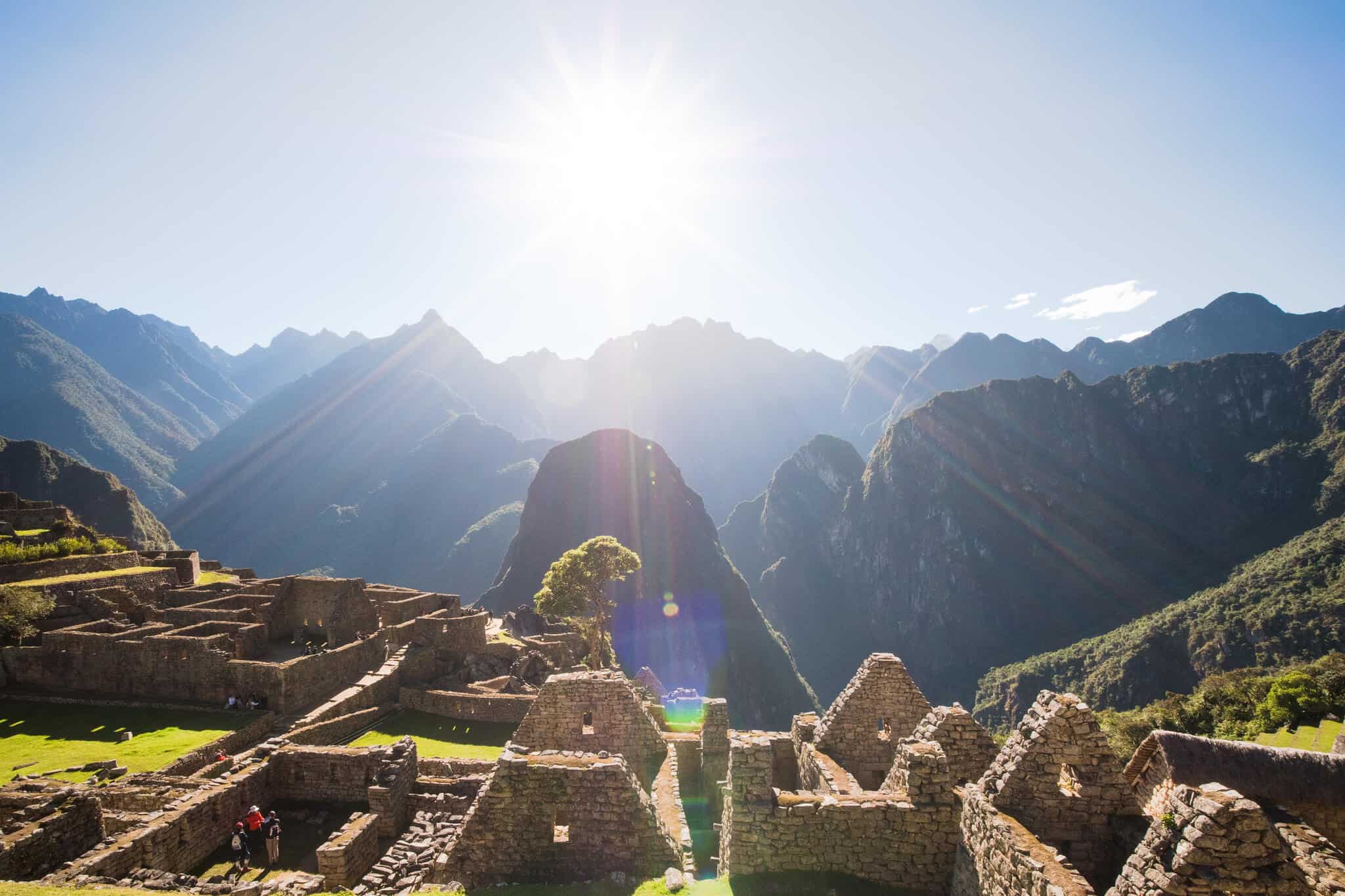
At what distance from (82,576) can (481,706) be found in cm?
2283

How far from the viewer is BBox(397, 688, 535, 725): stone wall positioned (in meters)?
18.2

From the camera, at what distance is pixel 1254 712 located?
2969 centimetres

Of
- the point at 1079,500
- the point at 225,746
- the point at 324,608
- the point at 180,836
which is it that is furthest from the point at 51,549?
the point at 1079,500

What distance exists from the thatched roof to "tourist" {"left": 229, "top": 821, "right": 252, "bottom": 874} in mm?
14703

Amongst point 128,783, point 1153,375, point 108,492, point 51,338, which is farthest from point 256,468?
point 1153,375

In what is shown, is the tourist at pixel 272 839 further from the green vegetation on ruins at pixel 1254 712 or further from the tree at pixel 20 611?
the green vegetation on ruins at pixel 1254 712

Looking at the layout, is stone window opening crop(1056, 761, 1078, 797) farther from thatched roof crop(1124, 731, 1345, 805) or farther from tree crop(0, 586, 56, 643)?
tree crop(0, 586, 56, 643)

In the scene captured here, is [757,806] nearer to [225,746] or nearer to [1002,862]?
[1002,862]

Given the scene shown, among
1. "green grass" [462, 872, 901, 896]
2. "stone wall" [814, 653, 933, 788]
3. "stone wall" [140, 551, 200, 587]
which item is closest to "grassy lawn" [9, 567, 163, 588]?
Result: "stone wall" [140, 551, 200, 587]

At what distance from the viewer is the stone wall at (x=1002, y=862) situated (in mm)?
4762

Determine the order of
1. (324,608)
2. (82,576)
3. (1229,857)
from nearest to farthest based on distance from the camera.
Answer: (1229,857) < (324,608) < (82,576)

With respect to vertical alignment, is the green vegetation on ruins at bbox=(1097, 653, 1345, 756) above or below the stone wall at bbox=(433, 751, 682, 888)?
below

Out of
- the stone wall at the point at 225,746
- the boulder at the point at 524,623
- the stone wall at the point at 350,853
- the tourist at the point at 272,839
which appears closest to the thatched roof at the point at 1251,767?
the stone wall at the point at 350,853

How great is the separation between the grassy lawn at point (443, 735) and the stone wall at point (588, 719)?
6.48m
